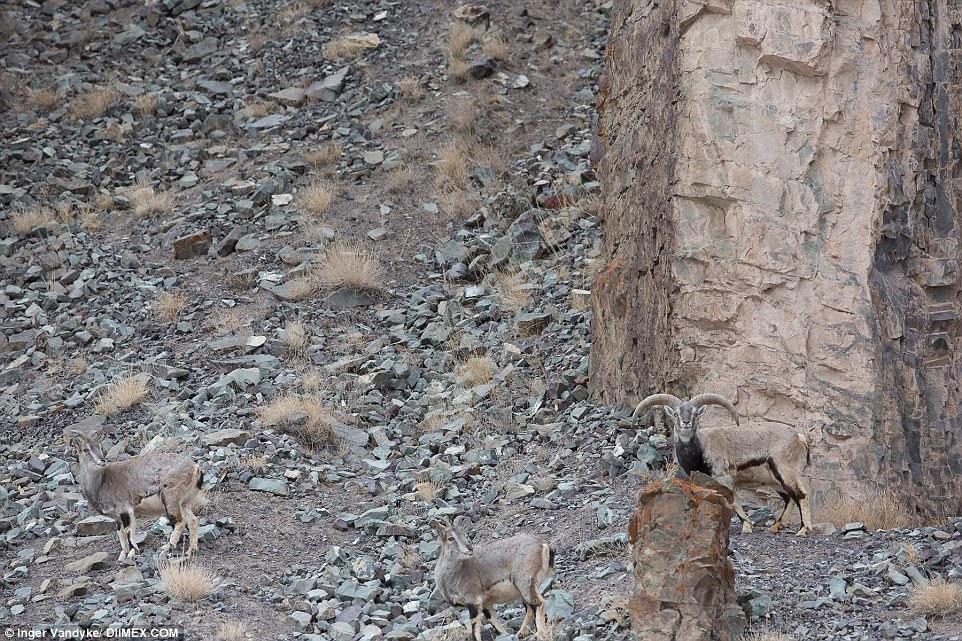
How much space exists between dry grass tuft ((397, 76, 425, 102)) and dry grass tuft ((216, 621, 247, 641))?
12397 mm

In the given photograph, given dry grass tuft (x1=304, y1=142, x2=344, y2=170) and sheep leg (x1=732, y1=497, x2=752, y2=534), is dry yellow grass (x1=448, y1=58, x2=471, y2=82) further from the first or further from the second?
sheep leg (x1=732, y1=497, x2=752, y2=534)

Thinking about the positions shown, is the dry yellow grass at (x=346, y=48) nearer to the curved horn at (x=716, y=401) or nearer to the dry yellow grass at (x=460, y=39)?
the dry yellow grass at (x=460, y=39)

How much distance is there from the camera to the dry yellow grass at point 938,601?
7.05 meters

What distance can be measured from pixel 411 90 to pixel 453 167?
7.94 ft

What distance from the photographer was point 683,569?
691 cm

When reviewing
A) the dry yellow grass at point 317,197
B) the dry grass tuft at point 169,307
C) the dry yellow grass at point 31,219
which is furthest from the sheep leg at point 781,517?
the dry yellow grass at point 31,219

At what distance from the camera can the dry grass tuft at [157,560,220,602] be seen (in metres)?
8.41

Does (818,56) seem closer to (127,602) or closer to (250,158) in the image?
(127,602)

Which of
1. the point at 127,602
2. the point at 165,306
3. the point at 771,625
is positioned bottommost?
the point at 165,306

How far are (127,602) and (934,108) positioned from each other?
7.89 meters

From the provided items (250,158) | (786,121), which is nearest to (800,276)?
(786,121)

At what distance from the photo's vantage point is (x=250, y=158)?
18.2 metres

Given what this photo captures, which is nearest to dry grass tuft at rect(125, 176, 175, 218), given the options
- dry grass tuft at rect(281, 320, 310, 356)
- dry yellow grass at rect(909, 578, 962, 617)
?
dry grass tuft at rect(281, 320, 310, 356)

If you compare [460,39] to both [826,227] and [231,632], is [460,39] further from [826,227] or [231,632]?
[231,632]
